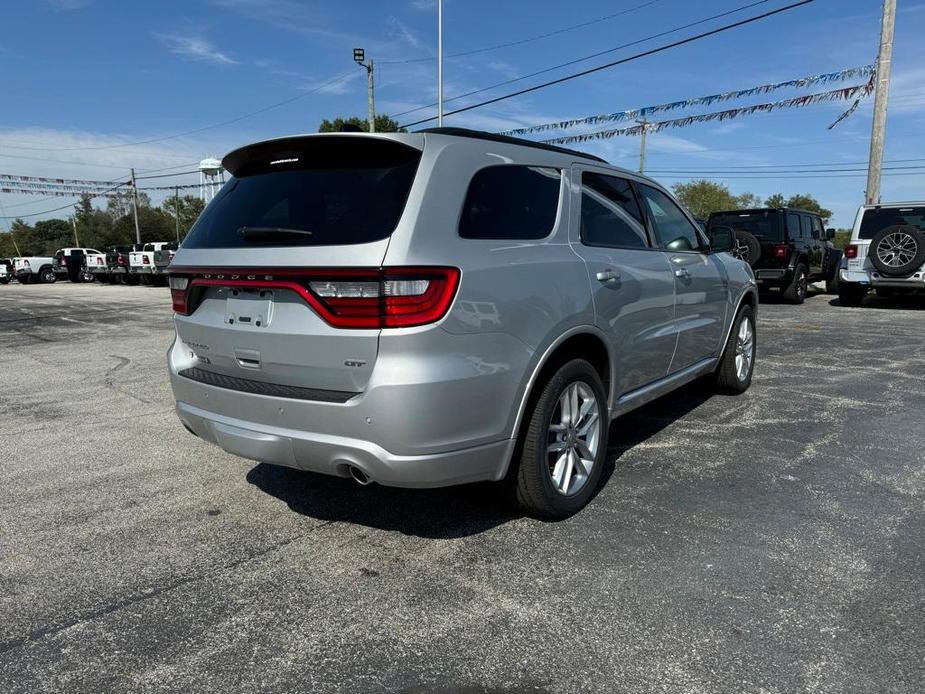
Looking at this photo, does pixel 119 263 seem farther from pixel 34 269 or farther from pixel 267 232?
pixel 267 232

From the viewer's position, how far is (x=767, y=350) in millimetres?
8227

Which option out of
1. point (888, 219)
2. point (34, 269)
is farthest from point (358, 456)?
point (34, 269)

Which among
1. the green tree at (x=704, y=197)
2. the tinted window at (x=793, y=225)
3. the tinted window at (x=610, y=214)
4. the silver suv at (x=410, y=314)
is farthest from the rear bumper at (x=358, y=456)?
the green tree at (x=704, y=197)

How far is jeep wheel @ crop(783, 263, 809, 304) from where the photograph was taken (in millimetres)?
13663

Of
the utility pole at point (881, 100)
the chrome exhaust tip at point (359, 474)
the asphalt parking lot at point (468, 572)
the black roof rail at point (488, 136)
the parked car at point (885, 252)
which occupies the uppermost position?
the utility pole at point (881, 100)

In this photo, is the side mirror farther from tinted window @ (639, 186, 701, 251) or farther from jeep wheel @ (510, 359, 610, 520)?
jeep wheel @ (510, 359, 610, 520)

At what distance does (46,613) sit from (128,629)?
38 cm

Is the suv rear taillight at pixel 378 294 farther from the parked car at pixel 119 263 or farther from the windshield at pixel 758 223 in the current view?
the parked car at pixel 119 263

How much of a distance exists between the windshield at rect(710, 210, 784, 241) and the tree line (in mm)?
64849

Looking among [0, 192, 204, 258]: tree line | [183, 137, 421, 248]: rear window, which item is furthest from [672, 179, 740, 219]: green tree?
[183, 137, 421, 248]: rear window

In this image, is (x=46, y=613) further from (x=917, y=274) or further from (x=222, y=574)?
(x=917, y=274)

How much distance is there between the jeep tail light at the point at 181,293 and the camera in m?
3.21

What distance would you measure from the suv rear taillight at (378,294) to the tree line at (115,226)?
7208 centimetres

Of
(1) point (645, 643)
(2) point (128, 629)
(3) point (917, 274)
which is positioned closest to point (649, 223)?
(1) point (645, 643)
